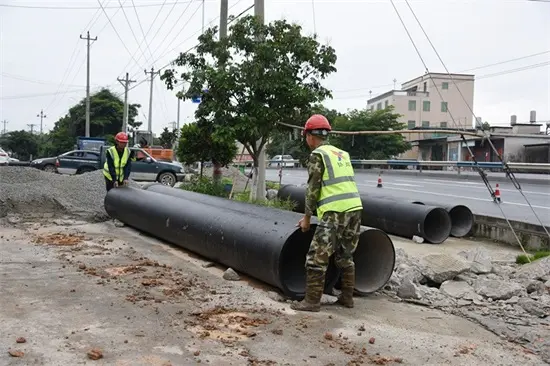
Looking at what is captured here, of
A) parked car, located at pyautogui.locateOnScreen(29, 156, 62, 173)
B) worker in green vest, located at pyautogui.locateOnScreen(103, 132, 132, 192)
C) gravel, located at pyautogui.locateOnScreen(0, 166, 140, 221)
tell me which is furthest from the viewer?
parked car, located at pyautogui.locateOnScreen(29, 156, 62, 173)

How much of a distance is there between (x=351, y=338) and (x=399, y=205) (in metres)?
6.44

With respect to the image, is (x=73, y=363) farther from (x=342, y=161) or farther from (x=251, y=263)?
(x=342, y=161)

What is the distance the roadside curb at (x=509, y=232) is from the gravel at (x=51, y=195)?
7.02 m

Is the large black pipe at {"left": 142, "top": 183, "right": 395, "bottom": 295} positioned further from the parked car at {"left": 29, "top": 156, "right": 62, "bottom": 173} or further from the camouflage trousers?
the parked car at {"left": 29, "top": 156, "right": 62, "bottom": 173}

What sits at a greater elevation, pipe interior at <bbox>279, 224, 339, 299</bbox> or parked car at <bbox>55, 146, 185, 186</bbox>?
parked car at <bbox>55, 146, 185, 186</bbox>


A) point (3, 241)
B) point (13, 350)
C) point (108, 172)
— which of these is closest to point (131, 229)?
point (108, 172)

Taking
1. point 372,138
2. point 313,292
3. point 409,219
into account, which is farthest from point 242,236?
point 372,138

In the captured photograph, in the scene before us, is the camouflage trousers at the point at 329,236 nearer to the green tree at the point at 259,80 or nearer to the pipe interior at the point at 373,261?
the pipe interior at the point at 373,261

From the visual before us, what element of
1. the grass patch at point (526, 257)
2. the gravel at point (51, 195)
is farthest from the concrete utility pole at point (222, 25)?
the grass patch at point (526, 257)

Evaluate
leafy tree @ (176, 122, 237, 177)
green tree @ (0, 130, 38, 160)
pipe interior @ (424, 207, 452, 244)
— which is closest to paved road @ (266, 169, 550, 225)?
pipe interior @ (424, 207, 452, 244)

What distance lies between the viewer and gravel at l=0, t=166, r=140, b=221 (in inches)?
413

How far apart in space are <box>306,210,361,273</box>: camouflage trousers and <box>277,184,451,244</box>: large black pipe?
17.0 feet

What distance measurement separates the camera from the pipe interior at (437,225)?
9.96 m

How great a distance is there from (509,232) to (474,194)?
18.6ft
